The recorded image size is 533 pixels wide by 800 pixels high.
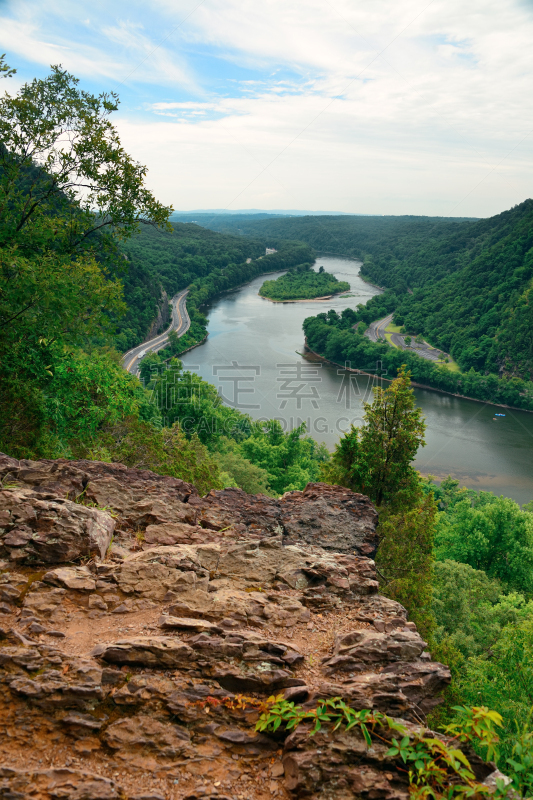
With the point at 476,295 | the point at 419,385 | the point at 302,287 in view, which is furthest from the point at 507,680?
the point at 302,287

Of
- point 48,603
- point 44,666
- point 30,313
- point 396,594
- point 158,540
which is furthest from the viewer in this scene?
point 396,594

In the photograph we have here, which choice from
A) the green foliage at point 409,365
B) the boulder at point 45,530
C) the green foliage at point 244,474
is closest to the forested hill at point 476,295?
the green foliage at point 409,365

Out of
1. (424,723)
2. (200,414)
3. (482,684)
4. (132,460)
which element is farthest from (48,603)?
(200,414)

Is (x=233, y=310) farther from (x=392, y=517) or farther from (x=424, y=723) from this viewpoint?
(x=424, y=723)

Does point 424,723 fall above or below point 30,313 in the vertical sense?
below

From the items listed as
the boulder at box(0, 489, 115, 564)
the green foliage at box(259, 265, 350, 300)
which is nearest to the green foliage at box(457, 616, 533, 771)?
the boulder at box(0, 489, 115, 564)

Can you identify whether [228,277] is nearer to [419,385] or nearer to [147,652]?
[419,385]

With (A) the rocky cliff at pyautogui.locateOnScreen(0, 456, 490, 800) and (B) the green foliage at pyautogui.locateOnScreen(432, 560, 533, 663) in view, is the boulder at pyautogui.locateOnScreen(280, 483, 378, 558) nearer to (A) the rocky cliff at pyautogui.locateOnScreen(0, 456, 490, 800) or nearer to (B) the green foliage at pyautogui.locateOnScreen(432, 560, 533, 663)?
(A) the rocky cliff at pyautogui.locateOnScreen(0, 456, 490, 800)
